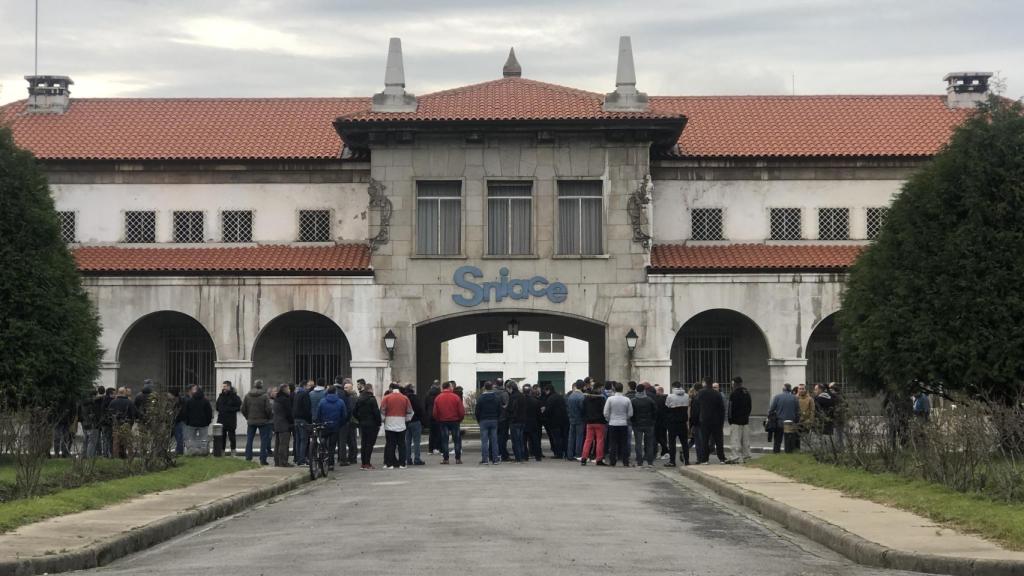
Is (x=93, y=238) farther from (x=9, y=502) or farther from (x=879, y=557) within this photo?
(x=879, y=557)

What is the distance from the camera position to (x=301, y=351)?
42938 mm

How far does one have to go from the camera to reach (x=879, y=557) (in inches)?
539

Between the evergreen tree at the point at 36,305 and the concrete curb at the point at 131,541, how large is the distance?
22.8 feet

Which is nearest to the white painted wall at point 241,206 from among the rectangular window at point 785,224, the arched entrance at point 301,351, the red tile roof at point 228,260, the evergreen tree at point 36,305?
the red tile roof at point 228,260

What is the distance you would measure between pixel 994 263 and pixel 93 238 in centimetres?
2541

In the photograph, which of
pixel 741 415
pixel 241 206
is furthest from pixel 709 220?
pixel 741 415

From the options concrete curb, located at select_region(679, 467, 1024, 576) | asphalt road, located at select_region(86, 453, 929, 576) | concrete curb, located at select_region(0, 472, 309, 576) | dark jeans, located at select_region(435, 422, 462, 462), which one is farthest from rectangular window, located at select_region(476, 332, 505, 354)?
concrete curb, located at select_region(679, 467, 1024, 576)

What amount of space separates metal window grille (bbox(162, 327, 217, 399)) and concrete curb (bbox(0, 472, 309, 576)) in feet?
69.3

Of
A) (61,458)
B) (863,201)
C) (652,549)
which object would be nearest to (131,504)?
(652,549)

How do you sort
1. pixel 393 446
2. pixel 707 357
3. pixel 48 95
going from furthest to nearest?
pixel 48 95, pixel 707 357, pixel 393 446

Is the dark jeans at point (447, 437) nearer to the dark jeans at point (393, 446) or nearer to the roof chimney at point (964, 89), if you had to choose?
the dark jeans at point (393, 446)

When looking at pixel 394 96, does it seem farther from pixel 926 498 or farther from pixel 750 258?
pixel 926 498

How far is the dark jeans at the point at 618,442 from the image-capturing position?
30500 mm

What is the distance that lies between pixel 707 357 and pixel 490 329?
6.05 m
